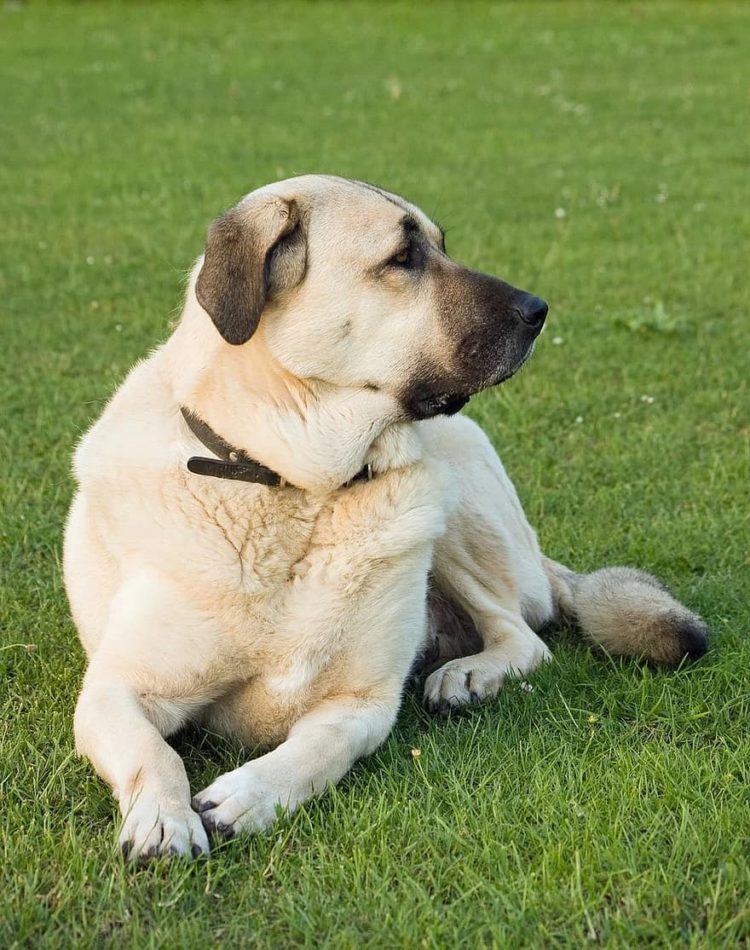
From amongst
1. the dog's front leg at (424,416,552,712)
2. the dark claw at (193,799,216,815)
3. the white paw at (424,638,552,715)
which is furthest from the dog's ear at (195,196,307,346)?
the white paw at (424,638,552,715)

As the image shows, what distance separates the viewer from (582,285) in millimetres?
8242

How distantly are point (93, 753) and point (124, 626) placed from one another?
0.33 meters

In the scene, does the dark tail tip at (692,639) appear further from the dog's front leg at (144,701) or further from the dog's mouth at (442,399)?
the dog's front leg at (144,701)

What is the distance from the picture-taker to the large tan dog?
3.33 m

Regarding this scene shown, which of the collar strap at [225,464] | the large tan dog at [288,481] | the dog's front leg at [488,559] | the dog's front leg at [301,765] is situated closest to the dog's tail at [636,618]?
the dog's front leg at [488,559]

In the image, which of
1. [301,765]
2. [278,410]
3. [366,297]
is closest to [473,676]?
[301,765]

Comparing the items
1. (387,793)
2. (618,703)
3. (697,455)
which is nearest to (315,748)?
(387,793)

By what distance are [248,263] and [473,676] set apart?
141 centimetres

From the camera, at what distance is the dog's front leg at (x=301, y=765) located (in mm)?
3062

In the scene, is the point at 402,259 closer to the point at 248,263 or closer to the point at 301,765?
the point at 248,263

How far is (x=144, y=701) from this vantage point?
10.9ft

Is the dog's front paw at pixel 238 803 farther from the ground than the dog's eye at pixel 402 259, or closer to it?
closer to it

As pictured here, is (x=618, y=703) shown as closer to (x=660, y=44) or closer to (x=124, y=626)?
(x=124, y=626)

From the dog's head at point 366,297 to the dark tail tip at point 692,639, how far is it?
0.97 metres
